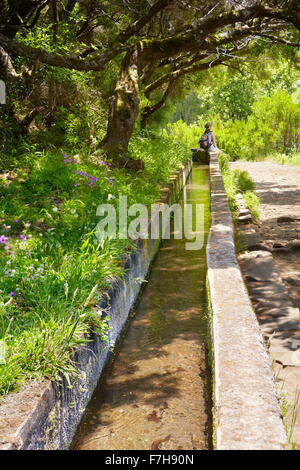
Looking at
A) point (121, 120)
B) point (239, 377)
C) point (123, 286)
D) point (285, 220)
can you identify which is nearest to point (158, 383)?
point (239, 377)

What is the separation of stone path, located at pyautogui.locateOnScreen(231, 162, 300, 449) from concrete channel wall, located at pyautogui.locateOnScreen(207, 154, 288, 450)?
0.88 feet

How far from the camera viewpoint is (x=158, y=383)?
370 centimetres

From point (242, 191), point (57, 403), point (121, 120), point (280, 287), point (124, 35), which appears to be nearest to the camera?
point (57, 403)

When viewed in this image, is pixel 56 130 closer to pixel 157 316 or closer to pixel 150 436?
pixel 157 316

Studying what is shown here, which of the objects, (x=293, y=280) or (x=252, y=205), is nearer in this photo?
(x=293, y=280)

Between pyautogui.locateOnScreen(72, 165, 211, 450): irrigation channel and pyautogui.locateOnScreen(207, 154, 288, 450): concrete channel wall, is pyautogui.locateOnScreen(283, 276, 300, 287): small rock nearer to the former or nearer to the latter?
pyautogui.locateOnScreen(72, 165, 211, 450): irrigation channel

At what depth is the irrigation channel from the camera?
311 centimetres

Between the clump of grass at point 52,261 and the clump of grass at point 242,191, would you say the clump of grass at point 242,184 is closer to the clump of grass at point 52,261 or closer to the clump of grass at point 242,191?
the clump of grass at point 242,191

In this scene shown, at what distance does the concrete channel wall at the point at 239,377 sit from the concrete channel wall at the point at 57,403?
2.73 ft

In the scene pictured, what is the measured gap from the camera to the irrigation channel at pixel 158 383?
3.11 meters

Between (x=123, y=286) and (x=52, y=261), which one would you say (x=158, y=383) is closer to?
(x=123, y=286)

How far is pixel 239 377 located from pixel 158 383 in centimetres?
97

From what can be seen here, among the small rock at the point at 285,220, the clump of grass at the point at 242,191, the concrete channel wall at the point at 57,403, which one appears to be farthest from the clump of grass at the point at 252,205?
the concrete channel wall at the point at 57,403

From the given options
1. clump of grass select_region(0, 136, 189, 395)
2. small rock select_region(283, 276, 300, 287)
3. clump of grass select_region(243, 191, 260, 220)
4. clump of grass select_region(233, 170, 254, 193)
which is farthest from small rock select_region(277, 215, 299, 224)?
small rock select_region(283, 276, 300, 287)
